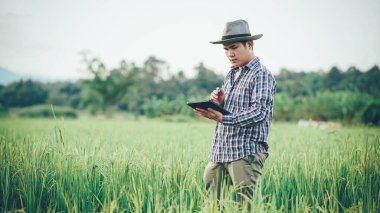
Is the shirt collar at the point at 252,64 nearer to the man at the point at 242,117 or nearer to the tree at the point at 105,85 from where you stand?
the man at the point at 242,117

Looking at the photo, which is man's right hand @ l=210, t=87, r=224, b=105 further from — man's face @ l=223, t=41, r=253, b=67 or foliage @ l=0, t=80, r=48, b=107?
foliage @ l=0, t=80, r=48, b=107

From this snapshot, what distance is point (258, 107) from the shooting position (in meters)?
2.25

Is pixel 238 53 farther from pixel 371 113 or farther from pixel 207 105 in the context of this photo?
pixel 371 113

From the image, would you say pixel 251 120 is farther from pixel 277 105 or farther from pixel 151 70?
pixel 151 70

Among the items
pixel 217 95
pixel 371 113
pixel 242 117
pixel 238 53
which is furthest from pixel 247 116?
pixel 371 113

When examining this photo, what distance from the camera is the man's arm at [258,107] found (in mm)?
2232

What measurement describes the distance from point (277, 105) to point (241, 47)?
19105 millimetres

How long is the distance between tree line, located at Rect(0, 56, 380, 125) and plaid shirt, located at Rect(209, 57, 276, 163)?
1655cm

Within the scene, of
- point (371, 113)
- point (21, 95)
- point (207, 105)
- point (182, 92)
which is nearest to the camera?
point (207, 105)

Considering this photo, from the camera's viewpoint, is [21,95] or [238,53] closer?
[238,53]

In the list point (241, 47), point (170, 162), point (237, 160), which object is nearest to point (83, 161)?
point (170, 162)

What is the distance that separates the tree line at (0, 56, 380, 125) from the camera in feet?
64.4

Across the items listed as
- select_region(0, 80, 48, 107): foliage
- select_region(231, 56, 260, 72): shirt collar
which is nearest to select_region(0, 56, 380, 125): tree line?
select_region(0, 80, 48, 107): foliage

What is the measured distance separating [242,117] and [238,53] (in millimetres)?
531
